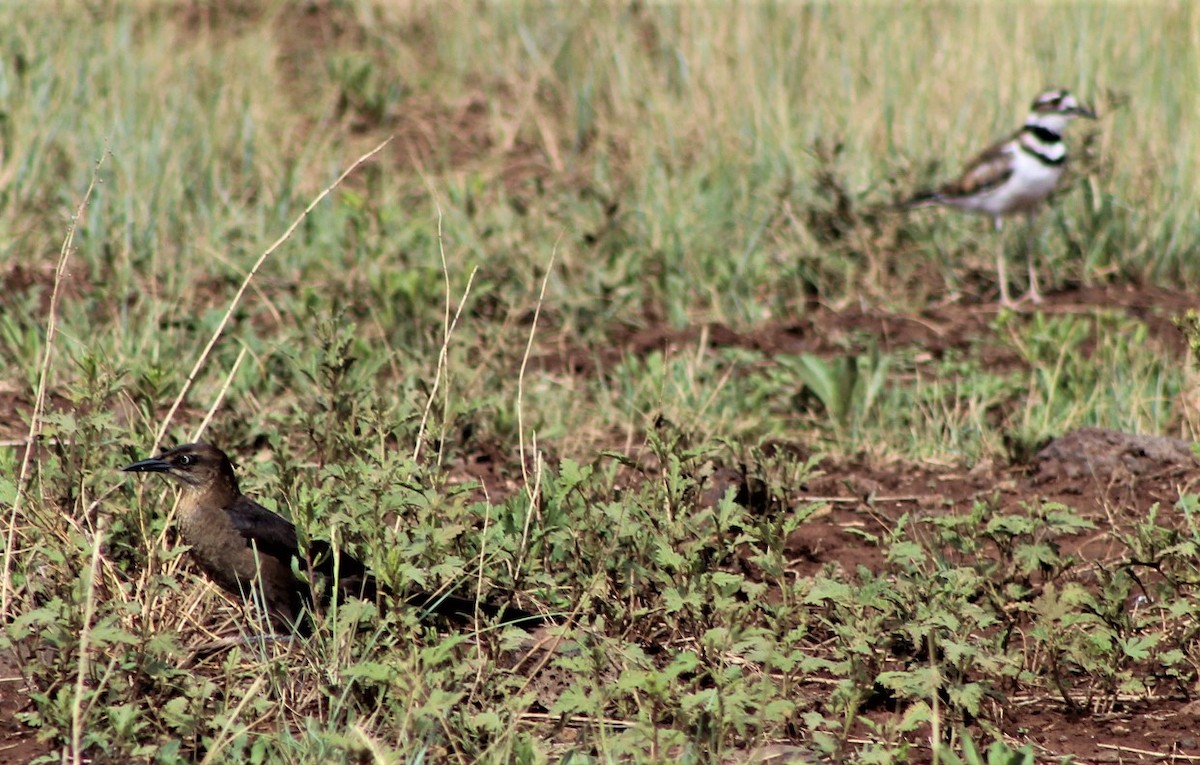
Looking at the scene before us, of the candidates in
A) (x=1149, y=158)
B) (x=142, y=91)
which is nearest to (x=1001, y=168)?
(x=1149, y=158)

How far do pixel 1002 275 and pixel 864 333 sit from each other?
3.67 ft

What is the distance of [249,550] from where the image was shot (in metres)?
4.18

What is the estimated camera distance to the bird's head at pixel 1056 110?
8344mm

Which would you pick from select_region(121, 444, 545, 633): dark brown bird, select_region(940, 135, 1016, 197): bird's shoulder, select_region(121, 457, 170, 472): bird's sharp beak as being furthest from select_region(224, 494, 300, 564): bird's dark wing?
select_region(940, 135, 1016, 197): bird's shoulder

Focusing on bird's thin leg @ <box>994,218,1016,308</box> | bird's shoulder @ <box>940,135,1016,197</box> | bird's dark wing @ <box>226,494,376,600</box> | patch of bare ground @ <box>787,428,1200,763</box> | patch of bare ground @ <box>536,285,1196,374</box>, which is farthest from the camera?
bird's shoulder @ <box>940,135,1016,197</box>

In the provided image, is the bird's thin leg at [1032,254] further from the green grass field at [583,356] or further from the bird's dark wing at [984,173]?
the bird's dark wing at [984,173]

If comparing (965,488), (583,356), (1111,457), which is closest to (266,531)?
(965,488)

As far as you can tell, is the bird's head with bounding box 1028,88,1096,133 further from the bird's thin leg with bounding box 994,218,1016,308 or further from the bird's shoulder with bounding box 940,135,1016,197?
the bird's thin leg with bounding box 994,218,1016,308

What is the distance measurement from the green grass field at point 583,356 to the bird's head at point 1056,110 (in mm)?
227

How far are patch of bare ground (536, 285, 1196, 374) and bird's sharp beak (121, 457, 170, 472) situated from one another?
263cm

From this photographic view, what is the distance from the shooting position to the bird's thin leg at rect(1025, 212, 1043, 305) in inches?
312

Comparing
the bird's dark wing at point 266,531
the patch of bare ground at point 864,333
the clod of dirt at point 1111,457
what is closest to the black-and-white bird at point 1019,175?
the patch of bare ground at point 864,333

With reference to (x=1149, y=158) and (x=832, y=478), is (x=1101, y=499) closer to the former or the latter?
(x=832, y=478)

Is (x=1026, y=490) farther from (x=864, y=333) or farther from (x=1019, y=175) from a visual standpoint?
(x=1019, y=175)
